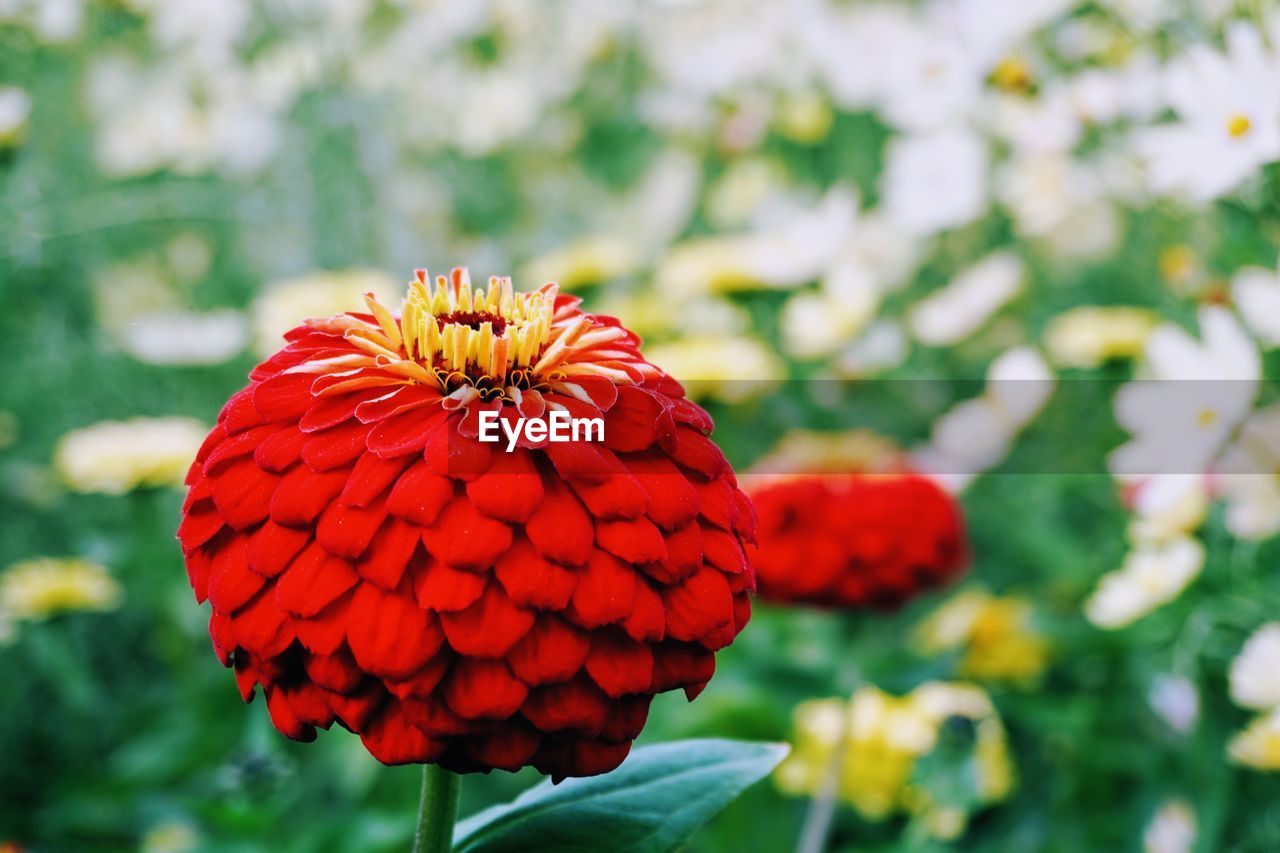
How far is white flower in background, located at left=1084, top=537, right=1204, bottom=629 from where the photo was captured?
0.86 m

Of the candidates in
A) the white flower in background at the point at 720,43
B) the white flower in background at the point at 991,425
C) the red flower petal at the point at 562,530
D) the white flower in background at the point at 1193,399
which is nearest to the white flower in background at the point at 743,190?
the white flower in background at the point at 720,43

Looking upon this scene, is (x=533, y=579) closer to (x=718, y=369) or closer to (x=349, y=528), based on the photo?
(x=349, y=528)

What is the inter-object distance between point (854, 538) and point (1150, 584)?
0.24m

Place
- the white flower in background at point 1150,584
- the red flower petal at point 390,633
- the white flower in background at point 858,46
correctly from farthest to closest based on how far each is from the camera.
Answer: the white flower in background at point 858,46
the white flower in background at point 1150,584
the red flower petal at point 390,633

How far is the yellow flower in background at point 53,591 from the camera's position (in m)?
1.17

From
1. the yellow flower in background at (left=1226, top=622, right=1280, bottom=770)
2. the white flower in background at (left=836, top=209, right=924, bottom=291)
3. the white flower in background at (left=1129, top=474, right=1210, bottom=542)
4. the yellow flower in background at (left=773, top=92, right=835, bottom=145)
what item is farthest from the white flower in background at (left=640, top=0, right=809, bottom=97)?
the yellow flower in background at (left=1226, top=622, right=1280, bottom=770)

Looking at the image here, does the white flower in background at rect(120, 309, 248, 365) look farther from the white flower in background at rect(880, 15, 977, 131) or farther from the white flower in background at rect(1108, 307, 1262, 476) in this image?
the white flower in background at rect(1108, 307, 1262, 476)

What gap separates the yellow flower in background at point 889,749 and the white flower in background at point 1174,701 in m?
0.15

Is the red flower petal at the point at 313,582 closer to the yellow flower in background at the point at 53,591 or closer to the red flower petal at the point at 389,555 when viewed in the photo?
the red flower petal at the point at 389,555

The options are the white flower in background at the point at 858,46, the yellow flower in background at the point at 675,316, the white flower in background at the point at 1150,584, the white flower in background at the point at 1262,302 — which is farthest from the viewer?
the white flower in background at the point at 858,46

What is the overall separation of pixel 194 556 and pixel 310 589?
75 millimetres

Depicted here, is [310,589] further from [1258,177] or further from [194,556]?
[1258,177]

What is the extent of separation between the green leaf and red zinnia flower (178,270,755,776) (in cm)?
8

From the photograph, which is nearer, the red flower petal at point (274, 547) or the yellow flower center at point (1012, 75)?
the red flower petal at point (274, 547)
